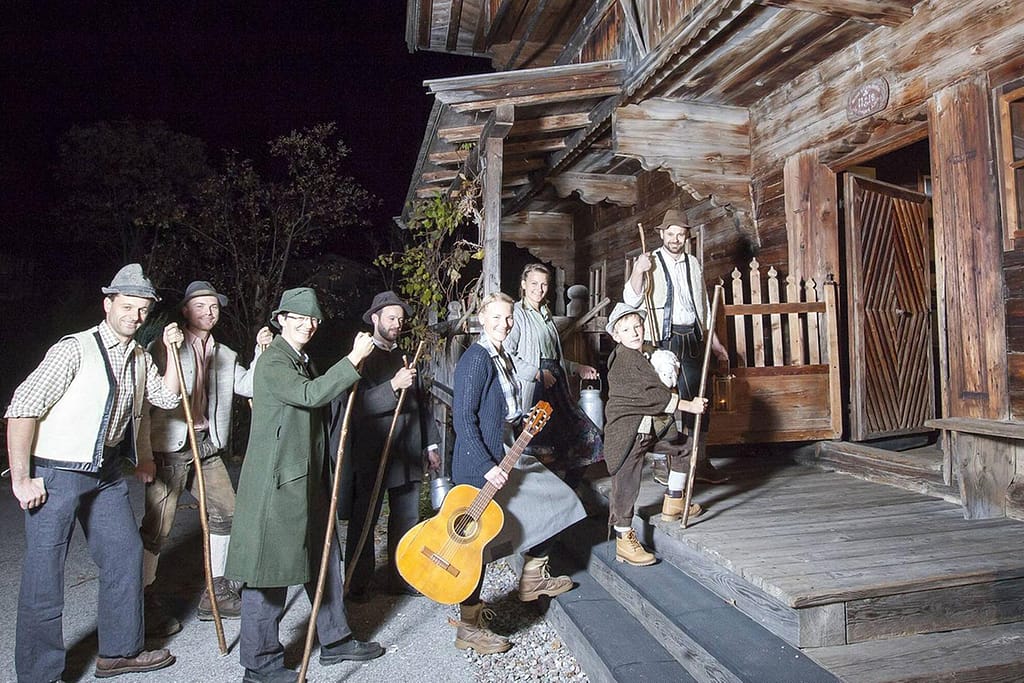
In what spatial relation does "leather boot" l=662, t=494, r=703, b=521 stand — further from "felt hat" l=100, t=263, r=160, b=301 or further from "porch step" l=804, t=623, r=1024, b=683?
"felt hat" l=100, t=263, r=160, b=301

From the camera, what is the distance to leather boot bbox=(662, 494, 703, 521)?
446 centimetres

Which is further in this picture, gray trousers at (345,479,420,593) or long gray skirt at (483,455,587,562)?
gray trousers at (345,479,420,593)

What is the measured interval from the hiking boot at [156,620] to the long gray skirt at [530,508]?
7.74 ft

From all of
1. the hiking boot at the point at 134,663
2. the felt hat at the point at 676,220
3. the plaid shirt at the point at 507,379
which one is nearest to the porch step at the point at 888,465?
→ the felt hat at the point at 676,220

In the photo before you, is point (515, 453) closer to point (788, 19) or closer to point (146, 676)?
point (146, 676)

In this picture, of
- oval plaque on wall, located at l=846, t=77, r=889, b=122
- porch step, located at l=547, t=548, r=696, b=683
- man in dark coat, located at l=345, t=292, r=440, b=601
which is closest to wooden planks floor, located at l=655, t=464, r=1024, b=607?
porch step, located at l=547, t=548, r=696, b=683

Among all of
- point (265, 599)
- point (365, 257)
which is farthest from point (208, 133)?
point (265, 599)

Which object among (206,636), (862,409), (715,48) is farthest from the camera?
(862,409)

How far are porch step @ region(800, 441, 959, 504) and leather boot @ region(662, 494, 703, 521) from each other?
193 centimetres

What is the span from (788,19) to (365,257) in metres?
21.3

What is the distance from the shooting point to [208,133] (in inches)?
1030

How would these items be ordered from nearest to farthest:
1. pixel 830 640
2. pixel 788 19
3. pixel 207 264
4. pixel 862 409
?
pixel 830 640
pixel 788 19
pixel 862 409
pixel 207 264

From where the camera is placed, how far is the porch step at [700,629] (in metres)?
2.96

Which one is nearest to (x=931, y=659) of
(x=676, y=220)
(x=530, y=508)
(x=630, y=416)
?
(x=630, y=416)
